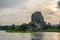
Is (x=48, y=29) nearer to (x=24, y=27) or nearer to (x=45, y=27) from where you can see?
(x=45, y=27)

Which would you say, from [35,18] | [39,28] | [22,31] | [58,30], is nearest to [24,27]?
[22,31]

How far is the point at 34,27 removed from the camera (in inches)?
1531

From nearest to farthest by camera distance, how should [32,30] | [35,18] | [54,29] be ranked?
[54,29], [32,30], [35,18]

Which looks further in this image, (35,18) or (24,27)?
(35,18)

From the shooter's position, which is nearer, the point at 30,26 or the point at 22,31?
the point at 22,31

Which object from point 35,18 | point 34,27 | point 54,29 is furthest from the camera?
point 35,18

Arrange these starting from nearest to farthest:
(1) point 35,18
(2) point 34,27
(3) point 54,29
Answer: (3) point 54,29 < (2) point 34,27 < (1) point 35,18

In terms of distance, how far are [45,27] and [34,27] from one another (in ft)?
13.8

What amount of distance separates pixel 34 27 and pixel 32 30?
2.84 m

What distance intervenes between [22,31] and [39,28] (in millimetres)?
3654

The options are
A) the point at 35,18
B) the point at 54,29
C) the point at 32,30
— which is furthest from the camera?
the point at 35,18

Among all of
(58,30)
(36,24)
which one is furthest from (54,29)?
(36,24)

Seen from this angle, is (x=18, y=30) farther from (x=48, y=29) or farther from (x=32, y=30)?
(x=48, y=29)

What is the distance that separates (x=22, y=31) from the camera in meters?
34.9
